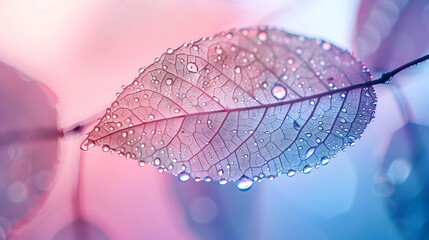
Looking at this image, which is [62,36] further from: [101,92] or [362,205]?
[362,205]

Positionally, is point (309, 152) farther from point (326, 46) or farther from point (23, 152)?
point (23, 152)

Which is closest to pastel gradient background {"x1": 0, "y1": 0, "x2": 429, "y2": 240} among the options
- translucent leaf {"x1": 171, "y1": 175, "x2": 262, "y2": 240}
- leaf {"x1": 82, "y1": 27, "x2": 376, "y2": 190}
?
translucent leaf {"x1": 171, "y1": 175, "x2": 262, "y2": 240}

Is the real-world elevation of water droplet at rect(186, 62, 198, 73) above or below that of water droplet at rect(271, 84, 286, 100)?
below

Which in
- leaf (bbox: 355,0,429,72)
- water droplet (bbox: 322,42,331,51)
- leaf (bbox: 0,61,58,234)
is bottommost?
leaf (bbox: 0,61,58,234)

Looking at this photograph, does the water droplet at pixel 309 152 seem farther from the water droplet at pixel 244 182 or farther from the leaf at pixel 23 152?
the leaf at pixel 23 152

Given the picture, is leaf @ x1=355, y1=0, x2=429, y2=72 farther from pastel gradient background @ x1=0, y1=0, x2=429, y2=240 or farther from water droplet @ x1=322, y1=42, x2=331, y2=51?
water droplet @ x1=322, y1=42, x2=331, y2=51

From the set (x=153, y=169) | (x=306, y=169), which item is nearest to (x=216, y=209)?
(x=153, y=169)
